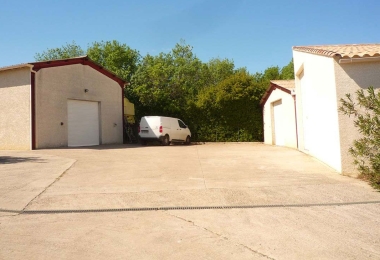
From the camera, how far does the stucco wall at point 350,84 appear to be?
755 cm

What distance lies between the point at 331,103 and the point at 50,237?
7.21 m

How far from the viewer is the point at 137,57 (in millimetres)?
39812

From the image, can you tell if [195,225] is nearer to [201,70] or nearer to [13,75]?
[13,75]

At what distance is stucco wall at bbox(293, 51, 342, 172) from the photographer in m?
8.03

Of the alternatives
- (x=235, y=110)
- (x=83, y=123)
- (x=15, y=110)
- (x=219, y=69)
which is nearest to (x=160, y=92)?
(x=235, y=110)

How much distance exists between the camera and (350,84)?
7625mm

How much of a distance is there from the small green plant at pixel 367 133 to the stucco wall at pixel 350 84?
6.2 inches

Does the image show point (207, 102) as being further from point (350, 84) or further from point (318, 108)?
point (350, 84)

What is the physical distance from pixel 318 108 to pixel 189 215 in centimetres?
655

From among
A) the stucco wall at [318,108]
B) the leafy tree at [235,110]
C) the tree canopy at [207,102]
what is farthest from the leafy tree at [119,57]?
the stucco wall at [318,108]

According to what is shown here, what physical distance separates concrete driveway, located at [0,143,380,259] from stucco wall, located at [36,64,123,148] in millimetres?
6673

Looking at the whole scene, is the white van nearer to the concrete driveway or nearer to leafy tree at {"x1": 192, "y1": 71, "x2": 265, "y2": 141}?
leafy tree at {"x1": 192, "y1": 71, "x2": 265, "y2": 141}

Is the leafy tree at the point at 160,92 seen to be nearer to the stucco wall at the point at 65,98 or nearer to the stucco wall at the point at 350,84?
the stucco wall at the point at 65,98

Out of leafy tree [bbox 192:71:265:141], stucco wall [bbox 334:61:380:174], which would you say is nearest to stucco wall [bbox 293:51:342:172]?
stucco wall [bbox 334:61:380:174]
